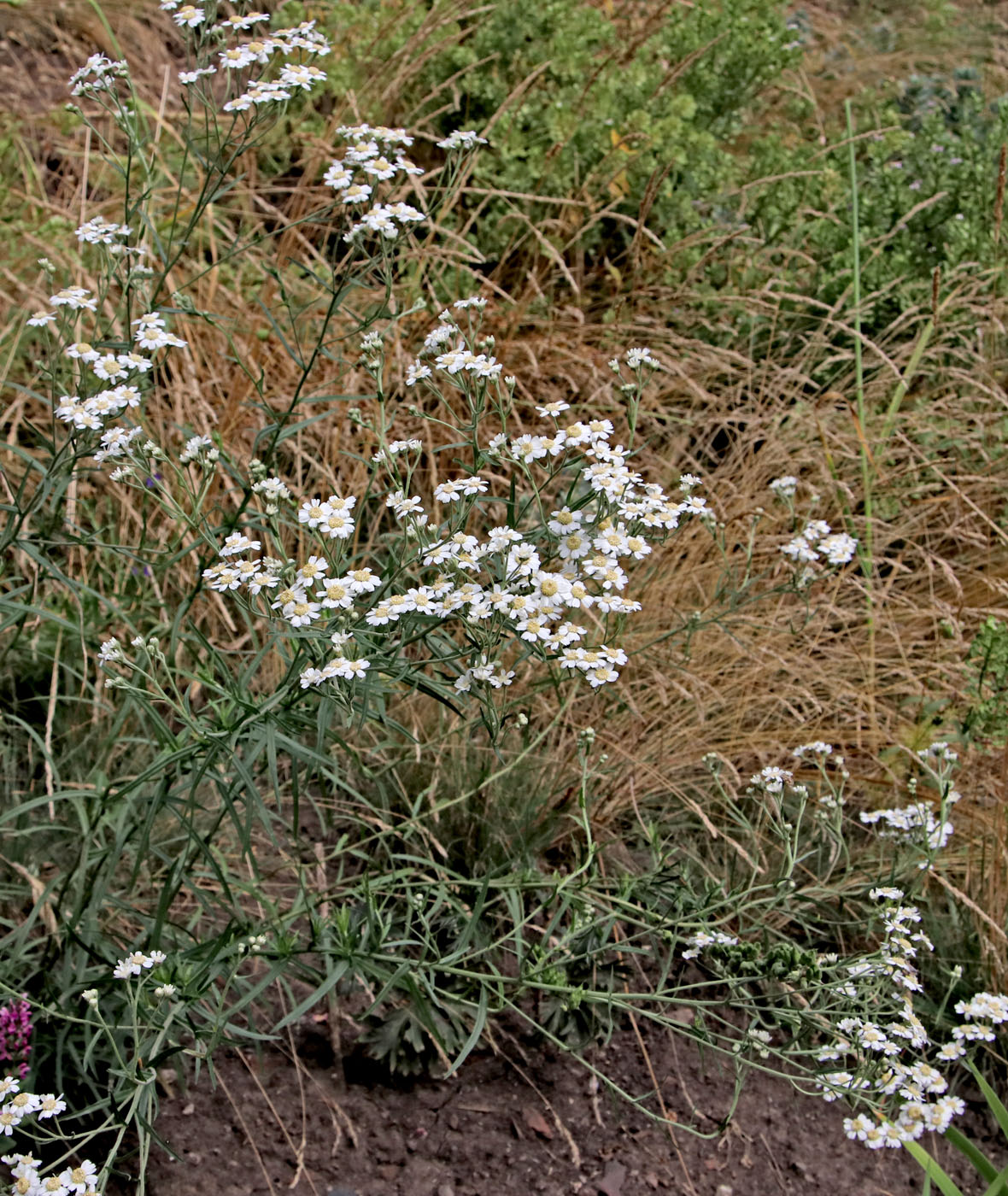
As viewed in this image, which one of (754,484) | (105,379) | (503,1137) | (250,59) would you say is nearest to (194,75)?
(250,59)

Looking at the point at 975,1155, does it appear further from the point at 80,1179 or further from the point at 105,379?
the point at 105,379

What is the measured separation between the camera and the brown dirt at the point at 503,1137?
2.16m

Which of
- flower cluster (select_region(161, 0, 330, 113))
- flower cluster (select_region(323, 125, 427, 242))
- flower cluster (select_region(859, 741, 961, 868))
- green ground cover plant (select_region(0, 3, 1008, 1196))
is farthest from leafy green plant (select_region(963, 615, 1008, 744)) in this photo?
flower cluster (select_region(161, 0, 330, 113))

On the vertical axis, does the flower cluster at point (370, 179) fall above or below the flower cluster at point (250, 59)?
below

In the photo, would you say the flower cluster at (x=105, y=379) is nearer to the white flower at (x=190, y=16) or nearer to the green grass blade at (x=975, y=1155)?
the white flower at (x=190, y=16)

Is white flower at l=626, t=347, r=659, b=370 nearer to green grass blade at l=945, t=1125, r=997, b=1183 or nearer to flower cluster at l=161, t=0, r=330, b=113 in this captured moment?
flower cluster at l=161, t=0, r=330, b=113

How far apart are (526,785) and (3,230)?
2472 mm

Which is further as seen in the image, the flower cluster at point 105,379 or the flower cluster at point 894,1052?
the flower cluster at point 894,1052

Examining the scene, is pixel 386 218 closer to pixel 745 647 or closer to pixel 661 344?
pixel 745 647

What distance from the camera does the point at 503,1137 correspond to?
2.26m

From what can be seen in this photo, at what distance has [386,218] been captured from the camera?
75.9 inches

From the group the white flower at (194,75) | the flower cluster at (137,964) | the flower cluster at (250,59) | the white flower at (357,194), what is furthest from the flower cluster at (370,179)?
the flower cluster at (137,964)

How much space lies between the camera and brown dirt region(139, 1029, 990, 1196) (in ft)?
7.08

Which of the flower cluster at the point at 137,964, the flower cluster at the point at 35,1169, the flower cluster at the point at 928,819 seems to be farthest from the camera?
the flower cluster at the point at 928,819
